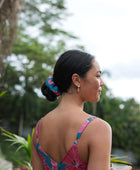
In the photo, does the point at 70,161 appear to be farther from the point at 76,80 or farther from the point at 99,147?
the point at 76,80

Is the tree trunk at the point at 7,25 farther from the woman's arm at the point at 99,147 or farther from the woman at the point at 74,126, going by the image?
the woman's arm at the point at 99,147

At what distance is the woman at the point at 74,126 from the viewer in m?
0.99

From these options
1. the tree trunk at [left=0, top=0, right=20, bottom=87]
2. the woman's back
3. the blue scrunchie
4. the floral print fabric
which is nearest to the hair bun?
the blue scrunchie

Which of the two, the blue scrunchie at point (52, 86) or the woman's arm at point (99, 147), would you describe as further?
the blue scrunchie at point (52, 86)

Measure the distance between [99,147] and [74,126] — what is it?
0.13 m

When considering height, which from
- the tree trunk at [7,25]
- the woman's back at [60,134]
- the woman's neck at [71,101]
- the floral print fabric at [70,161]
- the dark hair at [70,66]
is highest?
the tree trunk at [7,25]

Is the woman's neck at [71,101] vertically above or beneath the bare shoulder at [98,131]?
above

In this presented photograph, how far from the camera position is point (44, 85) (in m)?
1.34

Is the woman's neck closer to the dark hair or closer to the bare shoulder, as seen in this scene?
the dark hair

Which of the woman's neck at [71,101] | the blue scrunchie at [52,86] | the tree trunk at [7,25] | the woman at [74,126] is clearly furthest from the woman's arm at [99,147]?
the tree trunk at [7,25]


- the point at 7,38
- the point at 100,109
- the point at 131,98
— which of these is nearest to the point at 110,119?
the point at 100,109

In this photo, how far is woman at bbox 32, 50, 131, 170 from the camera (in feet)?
3.26

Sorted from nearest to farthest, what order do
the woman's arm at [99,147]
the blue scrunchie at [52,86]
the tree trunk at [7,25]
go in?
the woman's arm at [99,147], the blue scrunchie at [52,86], the tree trunk at [7,25]

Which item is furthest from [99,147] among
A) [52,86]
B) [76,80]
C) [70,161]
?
[52,86]
